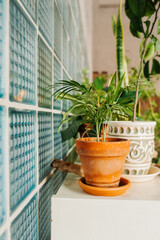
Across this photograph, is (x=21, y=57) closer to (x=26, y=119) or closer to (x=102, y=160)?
(x=26, y=119)

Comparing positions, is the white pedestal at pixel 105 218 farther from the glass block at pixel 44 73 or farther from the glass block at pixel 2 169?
the glass block at pixel 44 73

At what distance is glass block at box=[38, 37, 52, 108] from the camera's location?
0.67 m

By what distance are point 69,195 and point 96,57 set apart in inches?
172

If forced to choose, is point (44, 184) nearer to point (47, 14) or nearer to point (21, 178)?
point (21, 178)

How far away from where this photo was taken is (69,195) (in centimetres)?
58

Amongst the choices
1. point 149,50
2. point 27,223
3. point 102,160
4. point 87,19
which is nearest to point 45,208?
point 27,223

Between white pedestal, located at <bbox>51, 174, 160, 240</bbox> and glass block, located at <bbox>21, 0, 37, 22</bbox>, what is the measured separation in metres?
0.49

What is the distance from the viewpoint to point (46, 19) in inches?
29.6

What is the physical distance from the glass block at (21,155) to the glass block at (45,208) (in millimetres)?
123

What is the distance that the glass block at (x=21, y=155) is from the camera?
445 mm

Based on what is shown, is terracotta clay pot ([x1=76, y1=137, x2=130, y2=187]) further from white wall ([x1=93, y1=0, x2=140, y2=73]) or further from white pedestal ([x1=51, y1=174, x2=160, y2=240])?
white wall ([x1=93, y1=0, x2=140, y2=73])

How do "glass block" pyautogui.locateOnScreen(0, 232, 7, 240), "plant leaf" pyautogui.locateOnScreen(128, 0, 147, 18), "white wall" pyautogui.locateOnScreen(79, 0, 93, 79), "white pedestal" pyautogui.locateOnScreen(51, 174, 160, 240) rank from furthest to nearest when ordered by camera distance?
"white wall" pyautogui.locateOnScreen(79, 0, 93, 79) → "plant leaf" pyautogui.locateOnScreen(128, 0, 147, 18) → "white pedestal" pyautogui.locateOnScreen(51, 174, 160, 240) → "glass block" pyautogui.locateOnScreen(0, 232, 7, 240)

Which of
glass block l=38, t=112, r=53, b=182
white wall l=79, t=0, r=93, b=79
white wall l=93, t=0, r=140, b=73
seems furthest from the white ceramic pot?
white wall l=93, t=0, r=140, b=73

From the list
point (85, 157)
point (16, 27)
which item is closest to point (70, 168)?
point (85, 157)
